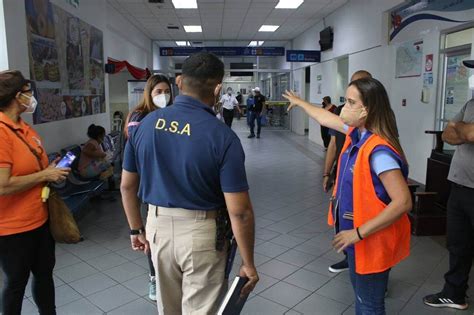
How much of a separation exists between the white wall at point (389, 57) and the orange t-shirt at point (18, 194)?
18.4 ft

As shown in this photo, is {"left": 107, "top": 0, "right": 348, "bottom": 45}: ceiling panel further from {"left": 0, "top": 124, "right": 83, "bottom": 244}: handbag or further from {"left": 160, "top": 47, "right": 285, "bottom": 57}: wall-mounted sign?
{"left": 0, "top": 124, "right": 83, "bottom": 244}: handbag

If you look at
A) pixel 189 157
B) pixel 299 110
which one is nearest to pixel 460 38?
pixel 189 157

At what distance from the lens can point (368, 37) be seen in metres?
8.05

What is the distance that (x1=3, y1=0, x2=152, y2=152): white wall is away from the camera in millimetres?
4188

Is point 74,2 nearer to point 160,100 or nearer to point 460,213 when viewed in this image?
point 160,100

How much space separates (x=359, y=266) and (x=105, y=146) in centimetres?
524

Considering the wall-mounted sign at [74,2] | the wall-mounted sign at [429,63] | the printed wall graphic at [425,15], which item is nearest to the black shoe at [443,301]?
the printed wall graphic at [425,15]

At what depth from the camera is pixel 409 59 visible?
21.5 feet

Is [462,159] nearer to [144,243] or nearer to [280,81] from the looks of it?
[144,243]

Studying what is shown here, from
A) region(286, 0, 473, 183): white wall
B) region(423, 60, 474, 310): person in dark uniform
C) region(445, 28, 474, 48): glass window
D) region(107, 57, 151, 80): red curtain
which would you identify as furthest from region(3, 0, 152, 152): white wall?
region(445, 28, 474, 48): glass window

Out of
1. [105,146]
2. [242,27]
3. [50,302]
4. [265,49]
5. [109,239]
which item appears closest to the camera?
[50,302]

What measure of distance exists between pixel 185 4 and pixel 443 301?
862 cm

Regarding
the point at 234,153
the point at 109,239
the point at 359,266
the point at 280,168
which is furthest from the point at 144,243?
the point at 280,168

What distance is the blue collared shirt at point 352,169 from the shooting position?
1.68 meters
